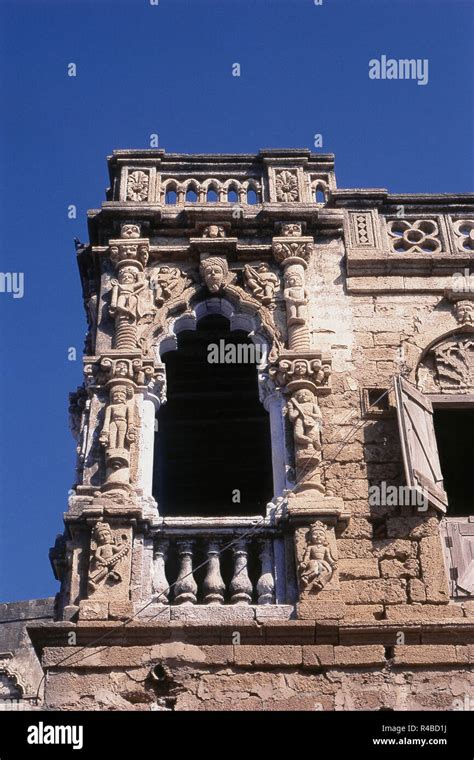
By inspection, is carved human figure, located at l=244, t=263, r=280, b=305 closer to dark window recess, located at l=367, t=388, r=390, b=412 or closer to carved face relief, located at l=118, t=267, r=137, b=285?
carved face relief, located at l=118, t=267, r=137, b=285

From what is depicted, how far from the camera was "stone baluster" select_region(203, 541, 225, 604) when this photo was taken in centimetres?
995

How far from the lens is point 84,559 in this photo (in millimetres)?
10148

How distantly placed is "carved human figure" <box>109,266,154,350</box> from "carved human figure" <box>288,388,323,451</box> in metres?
1.57

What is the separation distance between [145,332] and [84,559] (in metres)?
2.52

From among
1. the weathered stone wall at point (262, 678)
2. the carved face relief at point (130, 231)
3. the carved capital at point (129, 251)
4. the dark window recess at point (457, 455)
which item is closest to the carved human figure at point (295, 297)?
the carved capital at point (129, 251)

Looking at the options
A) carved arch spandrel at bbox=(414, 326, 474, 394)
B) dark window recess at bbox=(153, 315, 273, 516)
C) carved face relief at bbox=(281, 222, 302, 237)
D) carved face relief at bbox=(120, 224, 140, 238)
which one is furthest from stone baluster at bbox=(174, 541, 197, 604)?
carved face relief at bbox=(281, 222, 302, 237)

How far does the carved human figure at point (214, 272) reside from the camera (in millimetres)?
12252

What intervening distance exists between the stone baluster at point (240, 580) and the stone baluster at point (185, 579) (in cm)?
31

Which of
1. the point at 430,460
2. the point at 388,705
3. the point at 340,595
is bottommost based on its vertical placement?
the point at 388,705

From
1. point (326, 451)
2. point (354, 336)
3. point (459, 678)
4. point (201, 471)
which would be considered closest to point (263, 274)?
point (354, 336)

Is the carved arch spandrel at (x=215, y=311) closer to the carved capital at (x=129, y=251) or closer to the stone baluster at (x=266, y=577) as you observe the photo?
the carved capital at (x=129, y=251)

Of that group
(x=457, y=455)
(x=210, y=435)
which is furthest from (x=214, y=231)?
(x=457, y=455)

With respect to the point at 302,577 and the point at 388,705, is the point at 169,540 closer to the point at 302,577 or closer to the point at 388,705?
the point at 302,577

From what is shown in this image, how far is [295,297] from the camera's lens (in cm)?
1198
